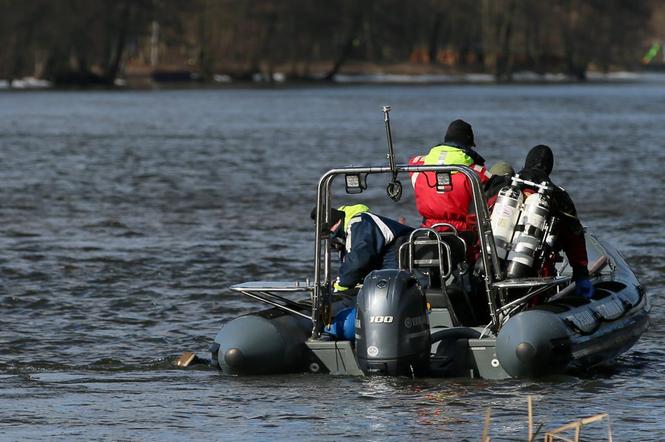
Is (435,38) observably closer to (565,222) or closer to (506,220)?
(565,222)

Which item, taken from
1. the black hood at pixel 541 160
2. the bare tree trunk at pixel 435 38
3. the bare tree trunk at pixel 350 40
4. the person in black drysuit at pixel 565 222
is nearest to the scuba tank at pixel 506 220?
the person in black drysuit at pixel 565 222

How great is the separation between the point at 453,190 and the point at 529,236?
27.4 inches

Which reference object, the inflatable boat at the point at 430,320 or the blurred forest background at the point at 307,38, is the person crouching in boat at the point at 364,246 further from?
the blurred forest background at the point at 307,38

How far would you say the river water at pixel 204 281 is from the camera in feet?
33.8

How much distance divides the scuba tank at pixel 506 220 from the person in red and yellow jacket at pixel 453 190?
9.6 inches

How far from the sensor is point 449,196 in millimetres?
11836

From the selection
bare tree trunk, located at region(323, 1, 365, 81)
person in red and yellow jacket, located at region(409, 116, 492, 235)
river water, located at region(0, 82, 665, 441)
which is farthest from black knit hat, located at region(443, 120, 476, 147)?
bare tree trunk, located at region(323, 1, 365, 81)

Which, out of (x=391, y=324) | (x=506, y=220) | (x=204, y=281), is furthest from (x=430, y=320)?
(x=204, y=281)

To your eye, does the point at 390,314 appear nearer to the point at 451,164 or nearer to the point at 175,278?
the point at 451,164

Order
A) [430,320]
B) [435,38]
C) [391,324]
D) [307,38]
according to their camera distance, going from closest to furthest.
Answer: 1. [391,324]
2. [430,320]
3. [307,38]
4. [435,38]

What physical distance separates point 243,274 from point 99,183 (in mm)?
14814

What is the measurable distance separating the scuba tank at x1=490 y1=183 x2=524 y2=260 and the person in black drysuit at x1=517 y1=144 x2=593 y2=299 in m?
0.19

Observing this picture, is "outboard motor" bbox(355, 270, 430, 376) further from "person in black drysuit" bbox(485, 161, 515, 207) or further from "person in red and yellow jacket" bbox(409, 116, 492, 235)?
"person in black drysuit" bbox(485, 161, 515, 207)

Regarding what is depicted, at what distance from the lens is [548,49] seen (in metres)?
156
